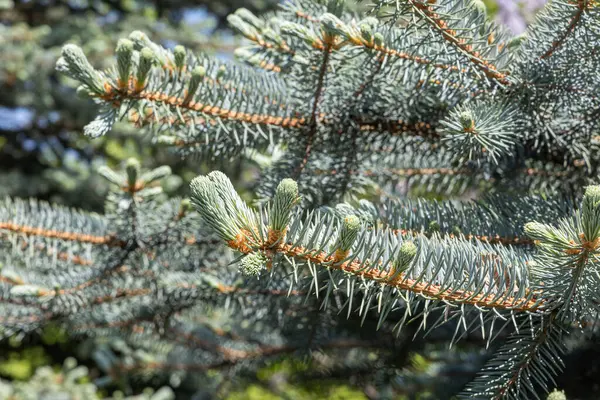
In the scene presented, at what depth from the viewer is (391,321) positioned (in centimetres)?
132

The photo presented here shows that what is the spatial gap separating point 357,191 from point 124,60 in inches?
20.5

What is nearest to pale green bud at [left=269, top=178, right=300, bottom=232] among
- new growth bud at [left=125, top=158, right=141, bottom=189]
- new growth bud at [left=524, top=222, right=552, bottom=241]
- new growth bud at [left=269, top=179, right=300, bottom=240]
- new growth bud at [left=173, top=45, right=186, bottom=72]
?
new growth bud at [left=269, top=179, right=300, bottom=240]

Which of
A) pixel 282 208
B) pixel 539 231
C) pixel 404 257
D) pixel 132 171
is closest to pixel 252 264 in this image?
pixel 282 208

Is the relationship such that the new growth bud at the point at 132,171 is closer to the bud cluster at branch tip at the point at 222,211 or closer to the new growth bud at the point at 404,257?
the bud cluster at branch tip at the point at 222,211

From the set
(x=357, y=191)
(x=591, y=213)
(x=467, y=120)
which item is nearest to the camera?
(x=591, y=213)

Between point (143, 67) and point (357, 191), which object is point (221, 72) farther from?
point (357, 191)

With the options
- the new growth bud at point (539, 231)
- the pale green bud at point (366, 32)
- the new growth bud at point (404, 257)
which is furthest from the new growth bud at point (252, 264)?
the pale green bud at point (366, 32)

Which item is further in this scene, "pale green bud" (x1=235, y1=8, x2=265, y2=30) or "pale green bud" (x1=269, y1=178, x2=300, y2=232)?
"pale green bud" (x1=235, y1=8, x2=265, y2=30)

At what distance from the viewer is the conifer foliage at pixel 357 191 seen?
0.69m

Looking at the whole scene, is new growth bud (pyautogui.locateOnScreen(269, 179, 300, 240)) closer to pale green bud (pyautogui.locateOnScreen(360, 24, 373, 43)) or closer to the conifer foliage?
the conifer foliage

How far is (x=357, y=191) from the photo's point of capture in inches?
45.8

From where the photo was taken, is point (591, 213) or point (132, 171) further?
point (132, 171)

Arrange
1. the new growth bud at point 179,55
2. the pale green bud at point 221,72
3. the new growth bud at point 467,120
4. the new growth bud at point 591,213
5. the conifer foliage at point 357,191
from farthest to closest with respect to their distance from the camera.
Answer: the pale green bud at point 221,72 → the new growth bud at point 179,55 → the new growth bud at point 467,120 → the conifer foliage at point 357,191 → the new growth bud at point 591,213

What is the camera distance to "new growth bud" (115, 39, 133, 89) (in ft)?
2.72
